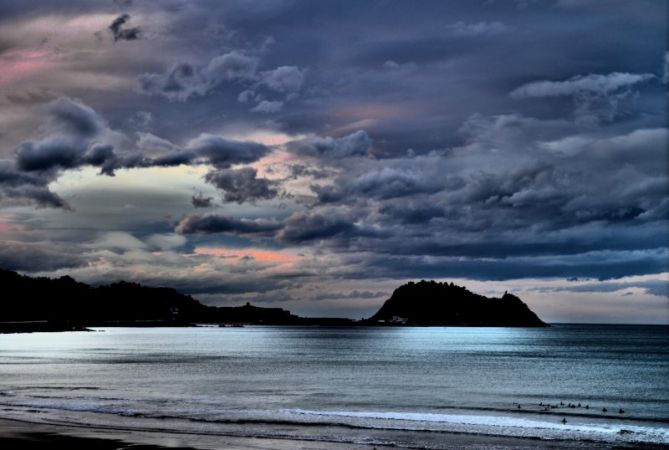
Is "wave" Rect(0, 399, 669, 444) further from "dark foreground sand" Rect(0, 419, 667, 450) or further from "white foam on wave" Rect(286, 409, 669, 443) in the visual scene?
"dark foreground sand" Rect(0, 419, 667, 450)

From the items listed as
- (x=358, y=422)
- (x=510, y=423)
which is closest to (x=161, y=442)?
(x=358, y=422)

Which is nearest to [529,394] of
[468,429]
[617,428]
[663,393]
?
[663,393]

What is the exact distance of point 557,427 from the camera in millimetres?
45625

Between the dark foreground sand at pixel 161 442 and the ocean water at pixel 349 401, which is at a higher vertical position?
the dark foreground sand at pixel 161 442

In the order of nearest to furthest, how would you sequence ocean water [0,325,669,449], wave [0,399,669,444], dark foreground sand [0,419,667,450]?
dark foreground sand [0,419,667,450]
wave [0,399,669,444]
ocean water [0,325,669,449]

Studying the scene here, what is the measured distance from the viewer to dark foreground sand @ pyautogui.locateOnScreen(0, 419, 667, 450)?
34938 millimetres

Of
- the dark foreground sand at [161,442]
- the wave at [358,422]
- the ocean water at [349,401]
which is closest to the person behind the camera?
the dark foreground sand at [161,442]

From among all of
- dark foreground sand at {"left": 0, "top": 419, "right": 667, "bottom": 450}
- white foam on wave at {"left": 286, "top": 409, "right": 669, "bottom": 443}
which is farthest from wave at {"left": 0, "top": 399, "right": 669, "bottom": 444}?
dark foreground sand at {"left": 0, "top": 419, "right": 667, "bottom": 450}

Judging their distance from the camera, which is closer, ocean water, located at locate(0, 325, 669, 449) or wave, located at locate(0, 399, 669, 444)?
wave, located at locate(0, 399, 669, 444)

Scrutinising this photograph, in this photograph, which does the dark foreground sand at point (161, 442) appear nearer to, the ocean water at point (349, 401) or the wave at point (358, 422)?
the ocean water at point (349, 401)

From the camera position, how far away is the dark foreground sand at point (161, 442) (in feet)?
115

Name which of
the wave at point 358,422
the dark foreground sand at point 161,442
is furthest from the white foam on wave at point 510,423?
the dark foreground sand at point 161,442

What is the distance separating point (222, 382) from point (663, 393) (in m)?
47.8

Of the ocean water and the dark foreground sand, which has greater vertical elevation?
the dark foreground sand
